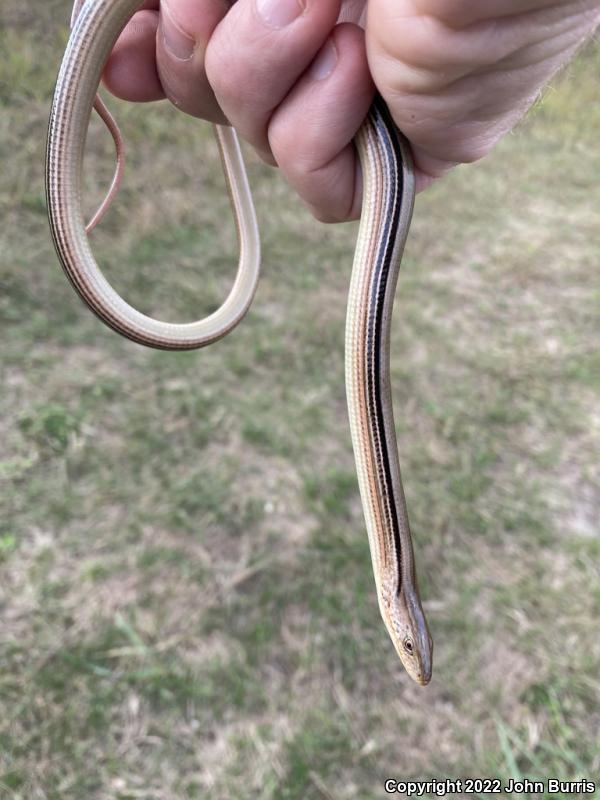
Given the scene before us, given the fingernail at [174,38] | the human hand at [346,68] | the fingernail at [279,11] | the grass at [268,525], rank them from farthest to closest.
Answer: the grass at [268,525]
the fingernail at [174,38]
the fingernail at [279,11]
the human hand at [346,68]

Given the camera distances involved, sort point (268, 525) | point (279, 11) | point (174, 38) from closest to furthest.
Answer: point (279, 11) < point (174, 38) < point (268, 525)

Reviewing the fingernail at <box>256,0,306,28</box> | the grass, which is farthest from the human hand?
the grass

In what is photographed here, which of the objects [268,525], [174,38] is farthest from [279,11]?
[268,525]

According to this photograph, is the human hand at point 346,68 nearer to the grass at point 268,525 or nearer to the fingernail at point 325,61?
the fingernail at point 325,61

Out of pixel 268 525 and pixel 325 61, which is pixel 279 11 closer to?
pixel 325 61

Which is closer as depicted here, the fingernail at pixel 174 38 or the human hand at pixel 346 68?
the human hand at pixel 346 68

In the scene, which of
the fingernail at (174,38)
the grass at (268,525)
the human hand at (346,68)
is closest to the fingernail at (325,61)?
the human hand at (346,68)
